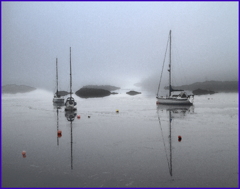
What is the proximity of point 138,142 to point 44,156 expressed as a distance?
622 cm

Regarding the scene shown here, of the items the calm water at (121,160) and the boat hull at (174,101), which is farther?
the boat hull at (174,101)

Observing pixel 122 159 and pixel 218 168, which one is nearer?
pixel 218 168

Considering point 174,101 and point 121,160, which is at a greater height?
point 174,101

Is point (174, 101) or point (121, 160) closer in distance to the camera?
point (121, 160)

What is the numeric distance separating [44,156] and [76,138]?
444 cm

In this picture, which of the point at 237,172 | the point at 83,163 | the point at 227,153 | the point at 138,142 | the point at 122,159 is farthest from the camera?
the point at 138,142

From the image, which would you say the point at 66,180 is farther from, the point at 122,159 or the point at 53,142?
the point at 53,142

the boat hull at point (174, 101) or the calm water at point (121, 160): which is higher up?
the boat hull at point (174, 101)

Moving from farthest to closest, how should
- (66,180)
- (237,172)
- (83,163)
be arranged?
(83,163), (237,172), (66,180)

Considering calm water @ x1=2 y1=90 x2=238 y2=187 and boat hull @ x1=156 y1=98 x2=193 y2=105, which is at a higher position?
boat hull @ x1=156 y1=98 x2=193 y2=105

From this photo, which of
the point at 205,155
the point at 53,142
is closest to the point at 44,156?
the point at 53,142

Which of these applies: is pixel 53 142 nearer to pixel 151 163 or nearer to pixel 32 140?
pixel 32 140

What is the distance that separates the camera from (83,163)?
1050 cm

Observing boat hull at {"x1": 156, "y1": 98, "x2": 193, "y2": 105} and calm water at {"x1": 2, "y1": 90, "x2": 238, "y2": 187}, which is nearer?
calm water at {"x1": 2, "y1": 90, "x2": 238, "y2": 187}
